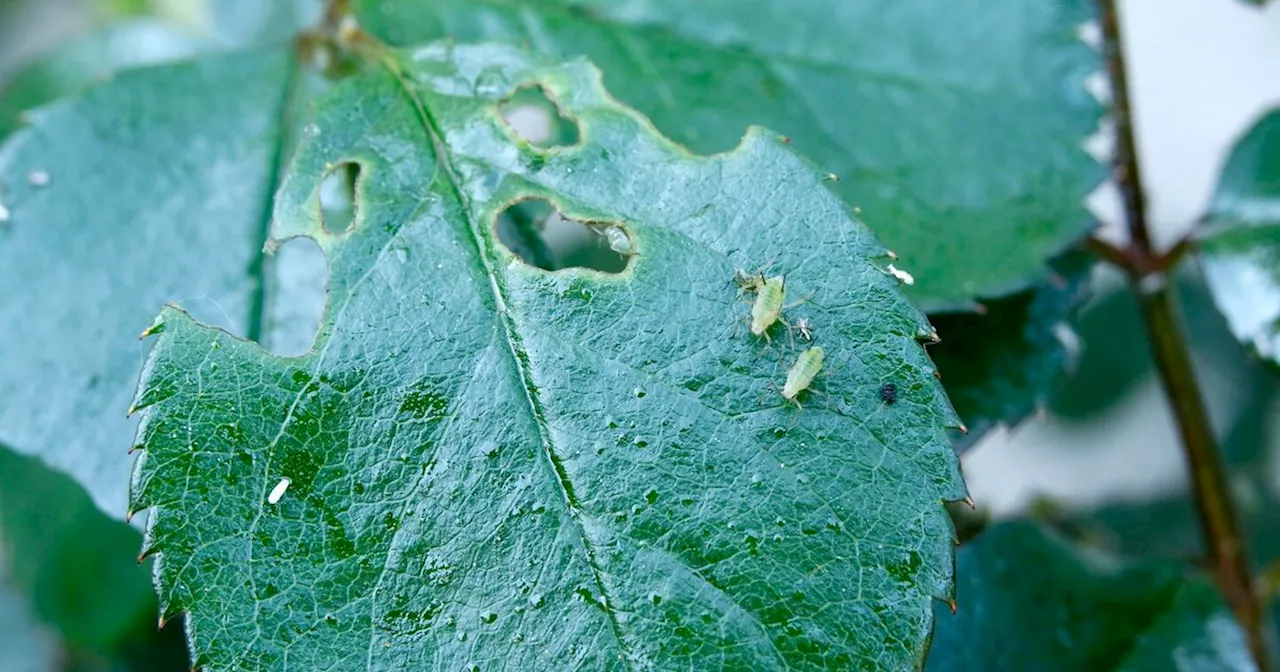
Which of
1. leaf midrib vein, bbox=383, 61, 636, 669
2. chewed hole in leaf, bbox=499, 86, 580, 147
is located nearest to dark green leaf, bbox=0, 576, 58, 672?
chewed hole in leaf, bbox=499, 86, 580, 147

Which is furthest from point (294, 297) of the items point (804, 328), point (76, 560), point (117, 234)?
point (76, 560)

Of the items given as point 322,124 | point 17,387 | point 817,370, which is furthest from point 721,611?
point 17,387

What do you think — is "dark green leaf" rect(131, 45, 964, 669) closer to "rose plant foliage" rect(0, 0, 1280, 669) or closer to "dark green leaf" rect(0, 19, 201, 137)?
"rose plant foliage" rect(0, 0, 1280, 669)

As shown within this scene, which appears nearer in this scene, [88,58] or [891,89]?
[891,89]

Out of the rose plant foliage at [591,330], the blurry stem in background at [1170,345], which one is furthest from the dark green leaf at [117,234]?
the blurry stem in background at [1170,345]

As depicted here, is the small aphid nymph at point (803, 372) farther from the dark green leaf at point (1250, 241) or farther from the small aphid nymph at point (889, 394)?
the dark green leaf at point (1250, 241)

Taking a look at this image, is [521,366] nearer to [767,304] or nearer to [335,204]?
[767,304]

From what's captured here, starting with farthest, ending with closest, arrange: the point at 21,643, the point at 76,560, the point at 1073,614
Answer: the point at 21,643 → the point at 76,560 → the point at 1073,614
